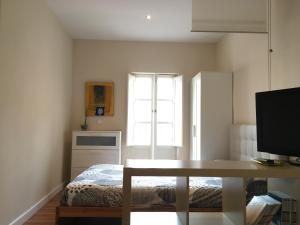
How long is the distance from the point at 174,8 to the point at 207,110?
160 centimetres

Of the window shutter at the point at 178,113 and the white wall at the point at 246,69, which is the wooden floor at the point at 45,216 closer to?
the window shutter at the point at 178,113

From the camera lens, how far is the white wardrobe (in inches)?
178

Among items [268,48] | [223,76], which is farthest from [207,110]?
[268,48]

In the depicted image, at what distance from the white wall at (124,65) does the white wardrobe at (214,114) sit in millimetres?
1197

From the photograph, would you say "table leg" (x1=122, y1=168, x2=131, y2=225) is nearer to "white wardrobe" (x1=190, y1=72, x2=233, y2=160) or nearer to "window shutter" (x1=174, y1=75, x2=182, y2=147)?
"white wardrobe" (x1=190, y1=72, x2=233, y2=160)

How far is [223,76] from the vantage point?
457 cm

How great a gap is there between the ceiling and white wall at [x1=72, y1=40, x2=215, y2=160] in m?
0.20

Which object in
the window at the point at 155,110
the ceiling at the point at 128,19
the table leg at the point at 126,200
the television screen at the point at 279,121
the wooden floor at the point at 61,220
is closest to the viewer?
the table leg at the point at 126,200

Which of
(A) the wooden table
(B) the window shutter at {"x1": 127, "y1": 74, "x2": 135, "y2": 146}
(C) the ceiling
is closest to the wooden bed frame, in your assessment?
(A) the wooden table

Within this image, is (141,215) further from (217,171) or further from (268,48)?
(268,48)

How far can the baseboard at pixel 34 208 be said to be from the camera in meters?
3.25

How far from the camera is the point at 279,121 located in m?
2.08

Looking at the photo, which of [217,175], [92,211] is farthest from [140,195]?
[217,175]

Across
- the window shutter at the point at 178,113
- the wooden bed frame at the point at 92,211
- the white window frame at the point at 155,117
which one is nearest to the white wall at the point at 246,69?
the window shutter at the point at 178,113
